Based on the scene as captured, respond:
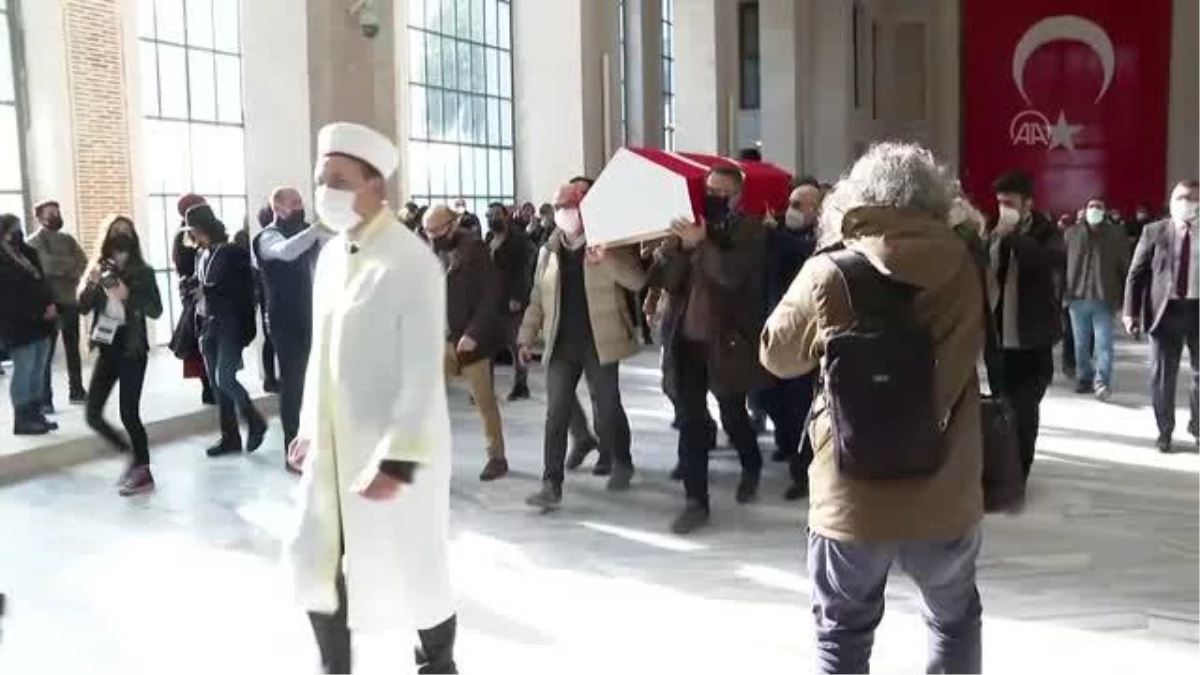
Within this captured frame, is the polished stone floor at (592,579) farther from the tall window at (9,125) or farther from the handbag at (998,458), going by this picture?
the tall window at (9,125)

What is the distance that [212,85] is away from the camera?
16234 millimetres

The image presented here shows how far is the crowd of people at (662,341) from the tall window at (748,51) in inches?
647

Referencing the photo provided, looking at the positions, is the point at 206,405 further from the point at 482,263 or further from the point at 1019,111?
the point at 1019,111

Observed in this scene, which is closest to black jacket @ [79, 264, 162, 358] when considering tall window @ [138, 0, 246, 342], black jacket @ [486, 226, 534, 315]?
black jacket @ [486, 226, 534, 315]

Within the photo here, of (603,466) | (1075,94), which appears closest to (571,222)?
(603,466)

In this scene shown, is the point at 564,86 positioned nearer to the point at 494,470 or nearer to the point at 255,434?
the point at 255,434

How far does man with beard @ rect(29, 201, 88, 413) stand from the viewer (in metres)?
10.6

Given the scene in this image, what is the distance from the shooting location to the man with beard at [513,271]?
10.9 m

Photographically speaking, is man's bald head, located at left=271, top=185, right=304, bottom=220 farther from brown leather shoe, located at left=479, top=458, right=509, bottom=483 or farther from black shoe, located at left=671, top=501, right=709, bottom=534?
black shoe, located at left=671, top=501, right=709, bottom=534

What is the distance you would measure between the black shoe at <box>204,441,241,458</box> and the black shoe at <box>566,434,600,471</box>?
7.08ft

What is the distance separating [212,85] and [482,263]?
32.8 feet

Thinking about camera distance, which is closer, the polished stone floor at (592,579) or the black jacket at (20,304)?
the polished stone floor at (592,579)

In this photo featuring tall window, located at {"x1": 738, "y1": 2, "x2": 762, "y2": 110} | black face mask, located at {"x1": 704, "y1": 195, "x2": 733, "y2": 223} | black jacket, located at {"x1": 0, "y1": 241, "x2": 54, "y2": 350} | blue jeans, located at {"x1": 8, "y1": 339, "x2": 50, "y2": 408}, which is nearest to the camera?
black face mask, located at {"x1": 704, "y1": 195, "x2": 733, "y2": 223}

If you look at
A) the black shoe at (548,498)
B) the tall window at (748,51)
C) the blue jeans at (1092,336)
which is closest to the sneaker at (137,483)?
the black shoe at (548,498)
